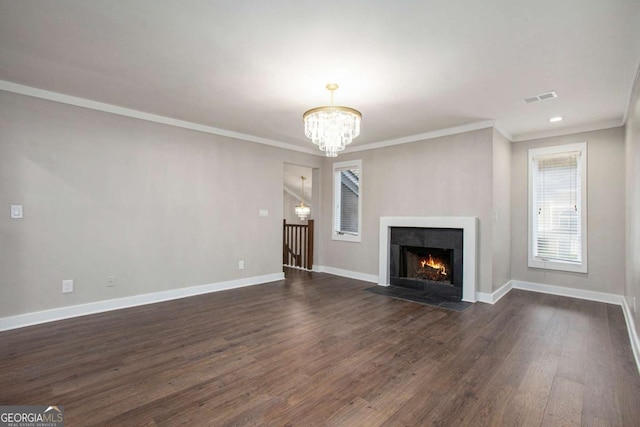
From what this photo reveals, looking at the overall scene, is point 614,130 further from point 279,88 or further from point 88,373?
point 88,373

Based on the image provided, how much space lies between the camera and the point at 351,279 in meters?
5.82

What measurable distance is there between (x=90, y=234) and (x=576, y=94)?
225 inches

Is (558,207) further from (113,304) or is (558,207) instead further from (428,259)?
(113,304)

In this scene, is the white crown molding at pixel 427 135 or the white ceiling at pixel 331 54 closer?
the white ceiling at pixel 331 54

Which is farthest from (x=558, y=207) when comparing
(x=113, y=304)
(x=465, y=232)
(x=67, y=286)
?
(x=67, y=286)

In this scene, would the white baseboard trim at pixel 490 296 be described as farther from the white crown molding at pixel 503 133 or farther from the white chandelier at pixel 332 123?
the white chandelier at pixel 332 123

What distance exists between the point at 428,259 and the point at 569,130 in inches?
111

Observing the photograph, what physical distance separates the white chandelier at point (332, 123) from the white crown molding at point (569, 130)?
343 centimetres

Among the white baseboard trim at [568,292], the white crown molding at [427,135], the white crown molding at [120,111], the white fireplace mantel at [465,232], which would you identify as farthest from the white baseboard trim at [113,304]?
the white baseboard trim at [568,292]

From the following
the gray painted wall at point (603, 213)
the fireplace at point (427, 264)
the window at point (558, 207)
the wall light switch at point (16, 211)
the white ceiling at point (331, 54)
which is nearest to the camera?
the white ceiling at point (331, 54)

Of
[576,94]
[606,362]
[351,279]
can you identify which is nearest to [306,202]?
[351,279]

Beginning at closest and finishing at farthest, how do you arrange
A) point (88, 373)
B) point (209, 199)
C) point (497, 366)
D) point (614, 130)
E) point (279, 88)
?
point (88, 373)
point (497, 366)
point (279, 88)
point (614, 130)
point (209, 199)

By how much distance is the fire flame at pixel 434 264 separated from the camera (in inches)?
196

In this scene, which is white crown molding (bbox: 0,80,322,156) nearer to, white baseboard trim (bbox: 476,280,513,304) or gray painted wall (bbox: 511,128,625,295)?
white baseboard trim (bbox: 476,280,513,304)
